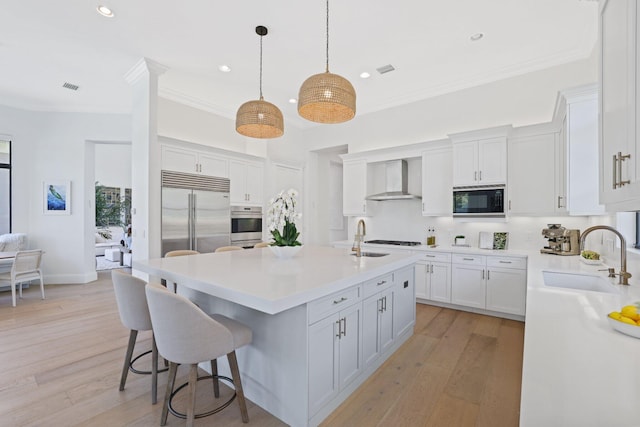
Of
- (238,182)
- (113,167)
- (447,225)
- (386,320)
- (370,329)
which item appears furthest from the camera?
(113,167)

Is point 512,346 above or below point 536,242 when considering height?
below

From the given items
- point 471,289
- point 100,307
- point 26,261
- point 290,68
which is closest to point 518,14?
point 290,68

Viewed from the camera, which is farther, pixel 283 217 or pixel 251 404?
pixel 283 217

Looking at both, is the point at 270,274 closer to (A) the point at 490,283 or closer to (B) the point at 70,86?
(A) the point at 490,283

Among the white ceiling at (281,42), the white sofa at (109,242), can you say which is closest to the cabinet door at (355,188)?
the white ceiling at (281,42)

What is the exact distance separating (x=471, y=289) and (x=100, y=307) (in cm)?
517

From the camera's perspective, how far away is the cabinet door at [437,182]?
443 cm

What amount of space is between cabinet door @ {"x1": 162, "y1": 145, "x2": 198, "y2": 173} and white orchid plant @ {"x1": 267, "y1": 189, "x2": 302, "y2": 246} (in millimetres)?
2340

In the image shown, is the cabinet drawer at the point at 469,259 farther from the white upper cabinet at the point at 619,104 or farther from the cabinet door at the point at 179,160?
the cabinet door at the point at 179,160

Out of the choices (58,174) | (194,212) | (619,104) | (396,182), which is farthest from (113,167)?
(619,104)

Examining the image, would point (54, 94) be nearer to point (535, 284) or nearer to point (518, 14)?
point (518, 14)

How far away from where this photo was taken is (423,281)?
436cm

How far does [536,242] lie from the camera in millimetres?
3957

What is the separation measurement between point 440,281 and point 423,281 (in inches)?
9.7
